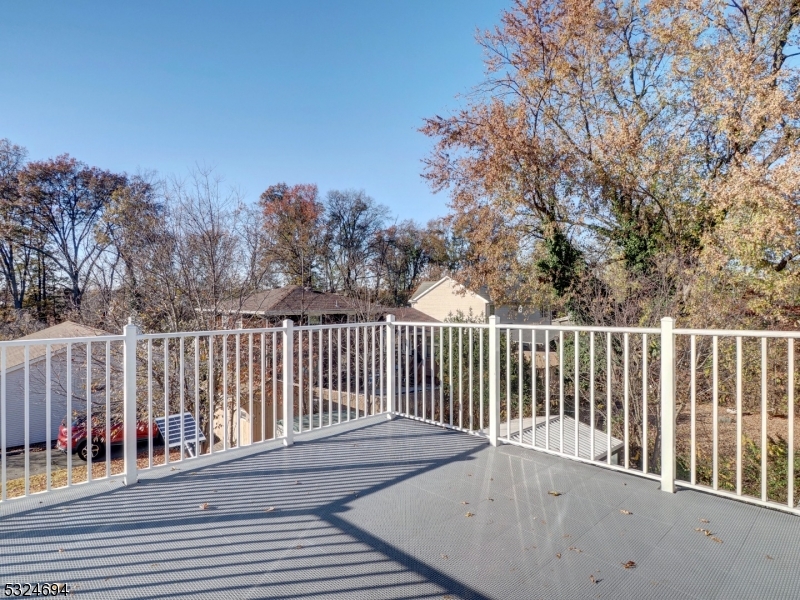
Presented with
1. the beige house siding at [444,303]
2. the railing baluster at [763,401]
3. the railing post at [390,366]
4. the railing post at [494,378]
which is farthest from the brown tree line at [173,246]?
the railing baluster at [763,401]

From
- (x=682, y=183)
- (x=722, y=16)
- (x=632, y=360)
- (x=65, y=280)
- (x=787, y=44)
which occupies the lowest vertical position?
(x=632, y=360)

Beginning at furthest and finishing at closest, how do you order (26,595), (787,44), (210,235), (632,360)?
(210,235) < (787,44) < (632,360) < (26,595)

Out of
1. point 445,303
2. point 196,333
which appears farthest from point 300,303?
point 196,333

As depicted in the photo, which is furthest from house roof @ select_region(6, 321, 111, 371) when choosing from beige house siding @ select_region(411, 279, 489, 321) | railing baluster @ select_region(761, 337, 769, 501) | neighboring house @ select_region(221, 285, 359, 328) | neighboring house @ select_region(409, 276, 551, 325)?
beige house siding @ select_region(411, 279, 489, 321)

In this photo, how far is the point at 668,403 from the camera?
8.36ft

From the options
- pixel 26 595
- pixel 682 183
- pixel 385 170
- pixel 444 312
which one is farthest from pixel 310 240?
pixel 26 595

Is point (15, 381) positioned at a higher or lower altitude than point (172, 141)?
lower

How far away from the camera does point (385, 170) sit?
67.9ft

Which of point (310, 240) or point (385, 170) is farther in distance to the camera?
point (310, 240)

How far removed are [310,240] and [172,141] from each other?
8.72m

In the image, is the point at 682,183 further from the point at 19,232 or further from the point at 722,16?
the point at 19,232

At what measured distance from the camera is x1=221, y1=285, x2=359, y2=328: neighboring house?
11.9 meters

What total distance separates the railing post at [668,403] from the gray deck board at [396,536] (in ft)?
0.38

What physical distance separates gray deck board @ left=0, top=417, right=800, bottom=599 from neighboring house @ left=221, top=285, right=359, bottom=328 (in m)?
8.30
